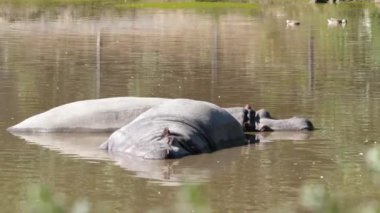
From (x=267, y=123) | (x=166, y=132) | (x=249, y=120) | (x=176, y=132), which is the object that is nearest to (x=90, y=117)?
(x=176, y=132)

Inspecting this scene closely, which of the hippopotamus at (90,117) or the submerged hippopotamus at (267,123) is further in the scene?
the submerged hippopotamus at (267,123)

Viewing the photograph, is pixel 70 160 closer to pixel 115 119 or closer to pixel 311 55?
pixel 115 119

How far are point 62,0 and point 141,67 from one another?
32656 mm

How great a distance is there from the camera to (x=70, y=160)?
10.5 m

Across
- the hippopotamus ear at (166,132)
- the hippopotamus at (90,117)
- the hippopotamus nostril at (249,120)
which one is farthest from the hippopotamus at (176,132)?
the hippopotamus nostril at (249,120)

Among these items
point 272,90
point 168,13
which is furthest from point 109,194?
point 168,13

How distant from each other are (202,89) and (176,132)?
6740 mm

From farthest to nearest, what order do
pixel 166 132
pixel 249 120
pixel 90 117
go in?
pixel 249 120, pixel 90 117, pixel 166 132

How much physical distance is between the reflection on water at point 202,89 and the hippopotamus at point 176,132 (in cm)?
20

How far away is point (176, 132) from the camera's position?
1061 cm

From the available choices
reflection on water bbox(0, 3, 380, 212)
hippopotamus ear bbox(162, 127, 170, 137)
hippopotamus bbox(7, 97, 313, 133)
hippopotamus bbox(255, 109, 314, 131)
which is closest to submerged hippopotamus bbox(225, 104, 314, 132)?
hippopotamus bbox(255, 109, 314, 131)

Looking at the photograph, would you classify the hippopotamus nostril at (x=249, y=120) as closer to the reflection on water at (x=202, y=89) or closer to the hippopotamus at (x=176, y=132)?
the reflection on water at (x=202, y=89)

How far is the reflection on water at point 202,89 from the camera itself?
9195 millimetres

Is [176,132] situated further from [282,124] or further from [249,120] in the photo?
[282,124]
